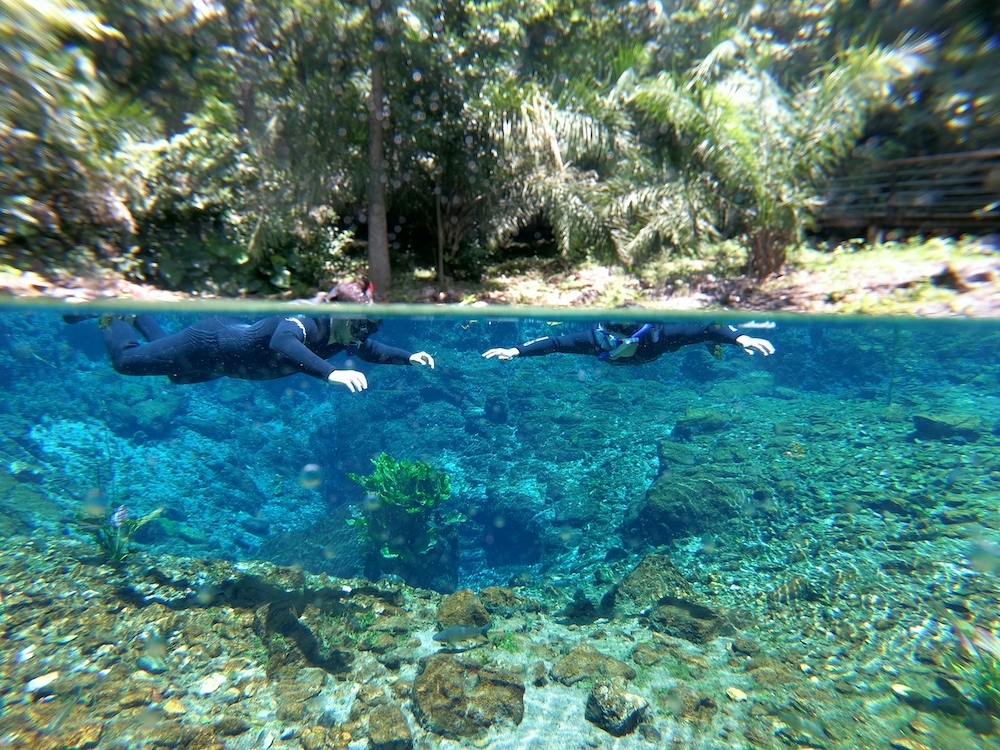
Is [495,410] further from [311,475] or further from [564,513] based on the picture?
[311,475]

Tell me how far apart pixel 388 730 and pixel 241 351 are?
15.5 ft

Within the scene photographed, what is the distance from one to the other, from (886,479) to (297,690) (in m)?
11.7

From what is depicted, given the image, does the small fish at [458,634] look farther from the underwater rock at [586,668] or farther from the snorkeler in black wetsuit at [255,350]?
the snorkeler in black wetsuit at [255,350]

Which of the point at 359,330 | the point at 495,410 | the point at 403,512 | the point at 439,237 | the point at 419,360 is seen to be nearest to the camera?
the point at 419,360

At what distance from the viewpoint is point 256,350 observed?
6.43 m

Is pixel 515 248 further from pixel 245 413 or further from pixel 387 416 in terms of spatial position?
pixel 245 413

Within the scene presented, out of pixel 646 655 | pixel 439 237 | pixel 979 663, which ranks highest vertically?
pixel 439 237

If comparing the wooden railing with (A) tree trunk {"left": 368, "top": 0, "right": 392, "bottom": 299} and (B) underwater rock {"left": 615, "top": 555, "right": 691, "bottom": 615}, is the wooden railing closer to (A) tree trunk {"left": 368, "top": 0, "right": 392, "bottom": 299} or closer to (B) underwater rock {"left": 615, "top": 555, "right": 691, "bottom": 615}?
(B) underwater rock {"left": 615, "top": 555, "right": 691, "bottom": 615}

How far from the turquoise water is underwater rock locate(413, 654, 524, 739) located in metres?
0.10

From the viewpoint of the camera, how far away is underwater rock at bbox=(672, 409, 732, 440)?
13.1 metres

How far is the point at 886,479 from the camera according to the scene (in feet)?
34.9

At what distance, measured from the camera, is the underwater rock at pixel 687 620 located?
717 cm

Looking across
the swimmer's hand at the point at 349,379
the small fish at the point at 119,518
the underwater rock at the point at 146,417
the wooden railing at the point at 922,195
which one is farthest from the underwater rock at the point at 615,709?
the underwater rock at the point at 146,417

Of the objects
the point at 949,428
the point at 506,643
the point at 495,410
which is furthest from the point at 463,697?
the point at 949,428
